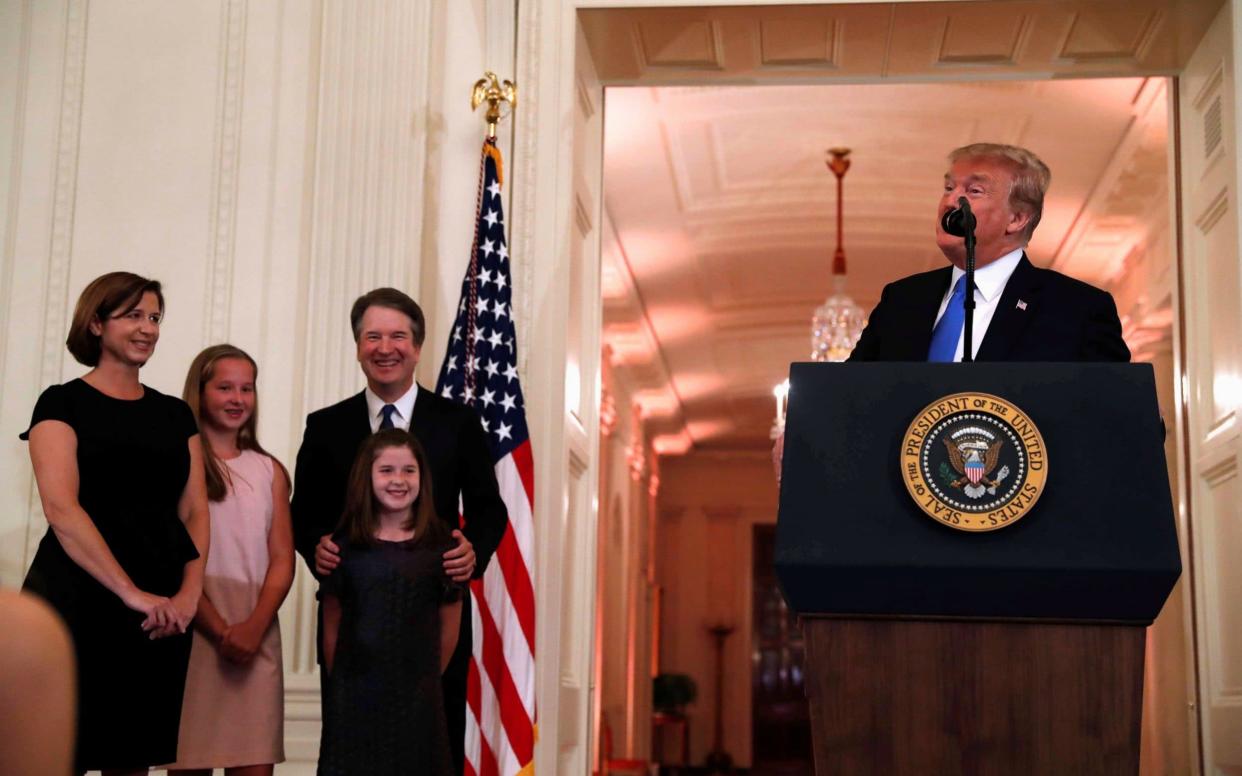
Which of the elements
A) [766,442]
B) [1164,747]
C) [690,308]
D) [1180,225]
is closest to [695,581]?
[766,442]

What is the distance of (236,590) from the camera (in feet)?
12.8

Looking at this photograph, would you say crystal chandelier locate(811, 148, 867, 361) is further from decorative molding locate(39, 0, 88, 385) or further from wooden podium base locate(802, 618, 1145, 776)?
wooden podium base locate(802, 618, 1145, 776)

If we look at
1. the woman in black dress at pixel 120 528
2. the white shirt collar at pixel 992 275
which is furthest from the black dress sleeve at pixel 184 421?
the white shirt collar at pixel 992 275

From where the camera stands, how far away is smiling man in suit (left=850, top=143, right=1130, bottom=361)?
295 cm

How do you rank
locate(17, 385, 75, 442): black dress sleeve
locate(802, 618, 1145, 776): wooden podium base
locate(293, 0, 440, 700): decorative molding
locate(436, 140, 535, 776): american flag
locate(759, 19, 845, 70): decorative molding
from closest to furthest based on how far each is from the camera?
locate(802, 618, 1145, 776): wooden podium base
locate(17, 385, 75, 442): black dress sleeve
locate(436, 140, 535, 776): american flag
locate(293, 0, 440, 700): decorative molding
locate(759, 19, 845, 70): decorative molding

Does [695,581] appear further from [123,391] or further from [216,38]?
[123,391]

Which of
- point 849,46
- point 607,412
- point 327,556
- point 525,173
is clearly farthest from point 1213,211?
point 607,412

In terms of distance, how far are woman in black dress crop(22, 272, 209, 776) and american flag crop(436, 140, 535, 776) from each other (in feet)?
3.16

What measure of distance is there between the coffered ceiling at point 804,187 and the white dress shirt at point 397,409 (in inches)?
91.5

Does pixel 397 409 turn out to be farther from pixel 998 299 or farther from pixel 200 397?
pixel 998 299

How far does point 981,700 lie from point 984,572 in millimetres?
192

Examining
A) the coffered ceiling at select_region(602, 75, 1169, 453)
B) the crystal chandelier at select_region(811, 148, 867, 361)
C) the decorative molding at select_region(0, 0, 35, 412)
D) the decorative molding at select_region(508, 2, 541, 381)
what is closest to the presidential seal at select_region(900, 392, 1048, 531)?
the decorative molding at select_region(508, 2, 541, 381)

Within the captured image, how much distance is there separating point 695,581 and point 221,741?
17534 millimetres

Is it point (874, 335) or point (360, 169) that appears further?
point (360, 169)
